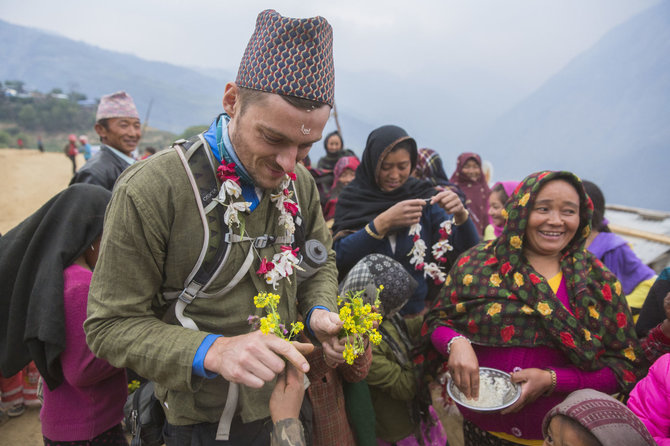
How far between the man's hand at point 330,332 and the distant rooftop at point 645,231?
601cm

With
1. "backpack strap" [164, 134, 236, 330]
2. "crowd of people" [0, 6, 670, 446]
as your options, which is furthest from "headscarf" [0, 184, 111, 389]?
"backpack strap" [164, 134, 236, 330]

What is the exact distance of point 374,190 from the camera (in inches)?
142

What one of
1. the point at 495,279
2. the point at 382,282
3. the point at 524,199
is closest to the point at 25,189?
the point at 382,282

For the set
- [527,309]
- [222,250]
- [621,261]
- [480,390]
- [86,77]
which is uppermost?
[621,261]

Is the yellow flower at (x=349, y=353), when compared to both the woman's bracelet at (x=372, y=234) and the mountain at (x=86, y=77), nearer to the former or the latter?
the woman's bracelet at (x=372, y=234)

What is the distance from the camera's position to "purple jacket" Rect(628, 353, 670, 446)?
1872 mm

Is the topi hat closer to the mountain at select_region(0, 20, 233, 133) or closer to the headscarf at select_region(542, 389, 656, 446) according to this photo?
the headscarf at select_region(542, 389, 656, 446)

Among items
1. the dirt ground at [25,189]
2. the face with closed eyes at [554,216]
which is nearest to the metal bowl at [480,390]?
the face with closed eyes at [554,216]

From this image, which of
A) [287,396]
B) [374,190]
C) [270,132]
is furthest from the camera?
[374,190]

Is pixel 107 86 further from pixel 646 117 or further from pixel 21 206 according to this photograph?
pixel 646 117

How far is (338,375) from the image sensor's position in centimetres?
230

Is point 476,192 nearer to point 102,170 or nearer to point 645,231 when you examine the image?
point 645,231

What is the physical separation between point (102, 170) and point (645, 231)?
340 inches

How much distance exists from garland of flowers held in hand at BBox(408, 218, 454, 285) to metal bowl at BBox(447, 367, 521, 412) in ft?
3.10
